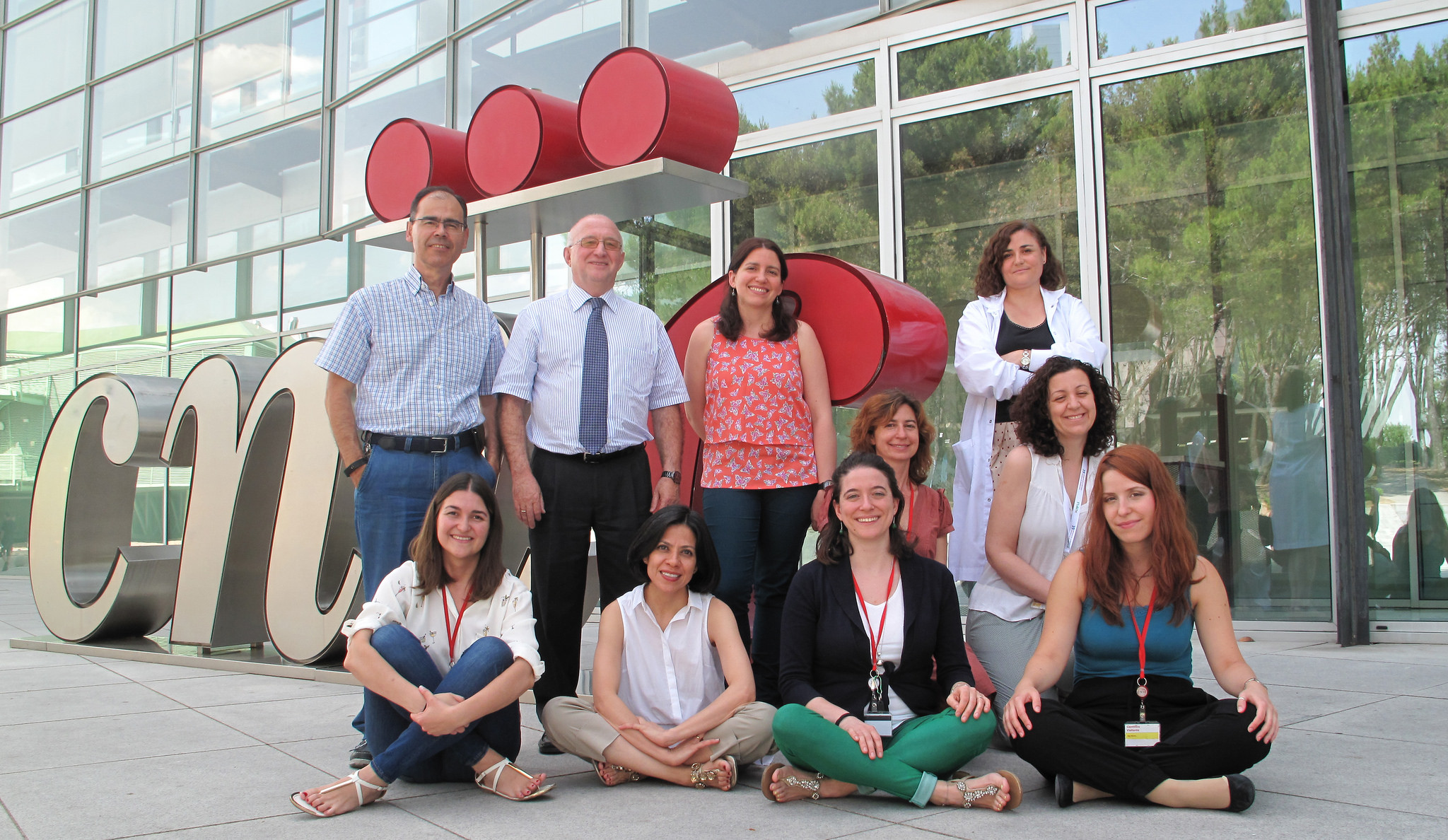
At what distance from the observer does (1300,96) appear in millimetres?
6844

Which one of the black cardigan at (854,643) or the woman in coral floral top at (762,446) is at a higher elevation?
the woman in coral floral top at (762,446)

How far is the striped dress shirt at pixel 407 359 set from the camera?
12.7ft

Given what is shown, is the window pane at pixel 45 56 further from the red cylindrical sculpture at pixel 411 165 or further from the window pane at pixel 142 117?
the red cylindrical sculpture at pixel 411 165

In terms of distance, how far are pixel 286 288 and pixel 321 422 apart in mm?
8109

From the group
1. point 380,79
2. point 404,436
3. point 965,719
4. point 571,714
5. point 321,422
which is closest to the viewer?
point 965,719

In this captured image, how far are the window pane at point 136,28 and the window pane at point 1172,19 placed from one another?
12.3 metres

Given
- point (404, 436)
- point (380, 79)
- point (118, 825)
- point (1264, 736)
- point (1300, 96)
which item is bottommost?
point (118, 825)

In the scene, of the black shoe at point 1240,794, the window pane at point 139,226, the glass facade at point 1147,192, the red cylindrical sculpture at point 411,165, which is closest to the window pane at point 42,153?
the window pane at point 139,226

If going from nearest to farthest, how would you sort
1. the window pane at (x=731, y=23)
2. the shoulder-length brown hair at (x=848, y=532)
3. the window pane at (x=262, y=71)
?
the shoulder-length brown hair at (x=848, y=532) < the window pane at (x=731, y=23) < the window pane at (x=262, y=71)

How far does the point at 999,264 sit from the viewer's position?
169 inches

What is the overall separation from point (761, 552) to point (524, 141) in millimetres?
2393

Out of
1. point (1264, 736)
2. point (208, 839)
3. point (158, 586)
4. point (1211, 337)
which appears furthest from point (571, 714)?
point (1211, 337)

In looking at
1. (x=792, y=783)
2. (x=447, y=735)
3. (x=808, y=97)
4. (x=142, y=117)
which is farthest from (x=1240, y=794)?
(x=142, y=117)

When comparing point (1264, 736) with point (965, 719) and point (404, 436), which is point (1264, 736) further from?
point (404, 436)
